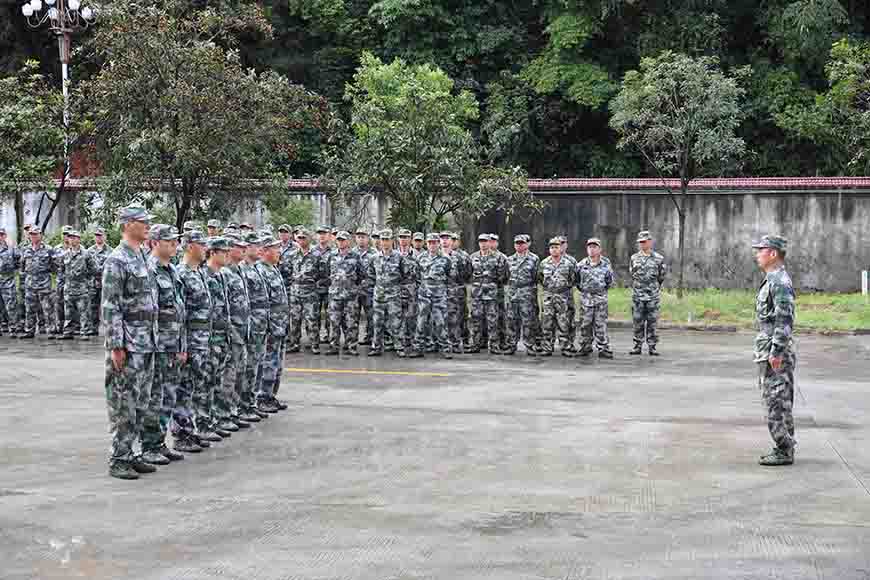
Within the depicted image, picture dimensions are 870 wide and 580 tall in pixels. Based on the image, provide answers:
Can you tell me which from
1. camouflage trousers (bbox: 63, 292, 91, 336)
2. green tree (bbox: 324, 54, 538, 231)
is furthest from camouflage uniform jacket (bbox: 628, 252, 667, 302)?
camouflage trousers (bbox: 63, 292, 91, 336)

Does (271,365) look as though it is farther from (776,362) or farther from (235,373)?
(776,362)

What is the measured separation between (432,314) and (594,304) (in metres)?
2.58

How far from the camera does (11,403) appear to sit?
1272 cm

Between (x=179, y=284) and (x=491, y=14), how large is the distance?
30601 millimetres

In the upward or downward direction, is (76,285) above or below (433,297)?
above

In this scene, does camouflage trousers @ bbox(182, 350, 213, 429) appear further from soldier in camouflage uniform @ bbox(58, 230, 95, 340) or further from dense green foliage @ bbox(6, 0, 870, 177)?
dense green foliage @ bbox(6, 0, 870, 177)

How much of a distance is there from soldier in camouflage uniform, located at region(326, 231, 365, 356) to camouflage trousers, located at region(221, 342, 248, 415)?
650 centimetres

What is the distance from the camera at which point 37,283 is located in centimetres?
2023

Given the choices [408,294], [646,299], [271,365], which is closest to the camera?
[271,365]

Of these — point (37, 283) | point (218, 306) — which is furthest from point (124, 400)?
point (37, 283)

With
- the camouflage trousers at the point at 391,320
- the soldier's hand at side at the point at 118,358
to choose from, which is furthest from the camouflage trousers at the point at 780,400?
the camouflage trousers at the point at 391,320

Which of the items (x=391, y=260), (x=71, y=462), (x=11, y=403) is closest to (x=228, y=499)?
(x=71, y=462)

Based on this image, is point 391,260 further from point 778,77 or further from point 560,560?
point 778,77

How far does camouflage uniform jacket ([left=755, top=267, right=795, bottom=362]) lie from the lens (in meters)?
9.70
